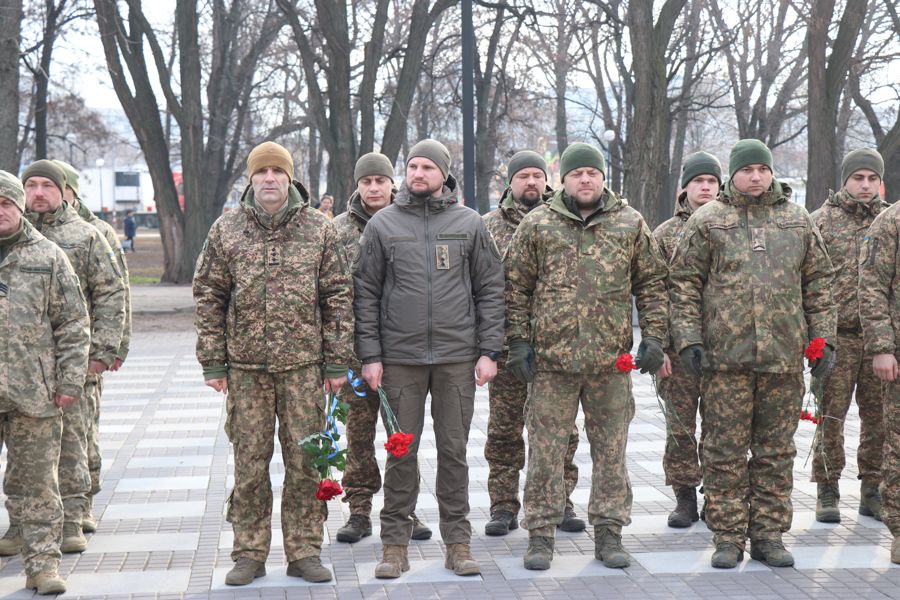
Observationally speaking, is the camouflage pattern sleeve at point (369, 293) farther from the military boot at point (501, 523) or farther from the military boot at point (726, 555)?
the military boot at point (726, 555)

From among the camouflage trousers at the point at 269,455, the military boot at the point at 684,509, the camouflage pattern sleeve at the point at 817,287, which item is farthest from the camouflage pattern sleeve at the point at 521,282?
the military boot at the point at 684,509

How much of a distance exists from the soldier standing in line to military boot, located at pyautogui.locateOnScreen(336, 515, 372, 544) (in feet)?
1.95

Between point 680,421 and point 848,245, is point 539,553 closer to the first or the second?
point 680,421

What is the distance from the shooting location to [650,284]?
6.08 meters

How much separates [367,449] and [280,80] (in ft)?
104

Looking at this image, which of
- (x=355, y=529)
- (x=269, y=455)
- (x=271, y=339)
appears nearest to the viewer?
(x=271, y=339)

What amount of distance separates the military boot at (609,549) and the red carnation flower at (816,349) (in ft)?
4.29

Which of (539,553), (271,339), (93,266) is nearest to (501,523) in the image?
(539,553)

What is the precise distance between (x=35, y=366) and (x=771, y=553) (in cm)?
369

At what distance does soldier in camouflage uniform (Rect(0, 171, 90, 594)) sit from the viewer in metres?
5.59

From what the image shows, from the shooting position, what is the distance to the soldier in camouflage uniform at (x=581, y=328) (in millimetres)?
5910

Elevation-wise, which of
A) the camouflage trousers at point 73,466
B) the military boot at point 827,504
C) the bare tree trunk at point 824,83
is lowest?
the military boot at point 827,504

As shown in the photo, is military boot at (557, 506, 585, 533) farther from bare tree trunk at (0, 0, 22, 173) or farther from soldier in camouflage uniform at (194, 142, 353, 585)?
bare tree trunk at (0, 0, 22, 173)

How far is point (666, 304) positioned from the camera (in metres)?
6.09
